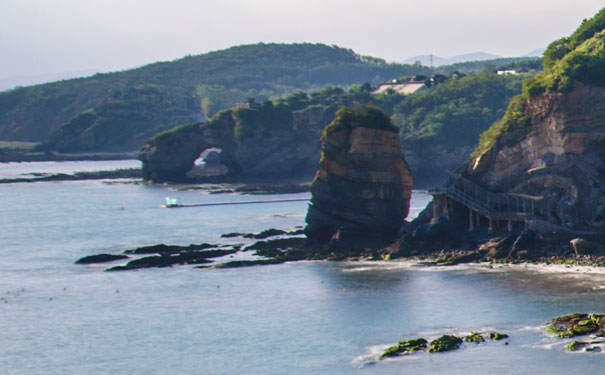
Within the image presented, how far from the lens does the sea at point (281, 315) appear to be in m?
58.5

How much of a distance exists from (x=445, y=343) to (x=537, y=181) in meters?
31.4

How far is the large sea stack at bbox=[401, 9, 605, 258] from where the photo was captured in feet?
276

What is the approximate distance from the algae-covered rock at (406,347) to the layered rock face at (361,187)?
3088cm

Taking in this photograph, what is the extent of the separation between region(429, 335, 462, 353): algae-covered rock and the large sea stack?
2352 centimetres

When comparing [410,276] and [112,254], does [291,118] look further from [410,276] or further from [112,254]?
[410,276]

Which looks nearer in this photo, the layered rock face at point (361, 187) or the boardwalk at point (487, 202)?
the boardwalk at point (487, 202)

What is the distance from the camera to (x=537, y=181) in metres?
87.5

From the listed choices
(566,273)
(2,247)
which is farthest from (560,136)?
(2,247)

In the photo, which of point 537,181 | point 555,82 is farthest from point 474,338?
point 555,82

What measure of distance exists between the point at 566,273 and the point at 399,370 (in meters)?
24.5

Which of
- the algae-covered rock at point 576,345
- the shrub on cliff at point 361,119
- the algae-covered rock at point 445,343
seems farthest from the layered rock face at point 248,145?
the algae-covered rock at point 576,345

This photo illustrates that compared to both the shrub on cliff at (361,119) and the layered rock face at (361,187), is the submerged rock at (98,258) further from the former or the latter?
the shrub on cliff at (361,119)

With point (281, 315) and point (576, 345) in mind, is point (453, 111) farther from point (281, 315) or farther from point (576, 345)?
point (576, 345)

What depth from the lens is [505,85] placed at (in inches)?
7436
